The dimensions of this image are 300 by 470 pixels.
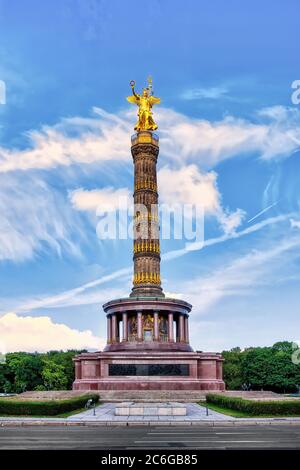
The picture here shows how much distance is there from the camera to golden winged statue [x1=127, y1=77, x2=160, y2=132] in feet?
189

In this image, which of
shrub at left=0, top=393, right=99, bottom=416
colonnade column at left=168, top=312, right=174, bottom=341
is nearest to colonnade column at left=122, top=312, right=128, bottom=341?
colonnade column at left=168, top=312, right=174, bottom=341

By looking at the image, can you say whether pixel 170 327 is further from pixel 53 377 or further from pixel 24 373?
pixel 24 373

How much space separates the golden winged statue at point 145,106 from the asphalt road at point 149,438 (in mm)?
42065

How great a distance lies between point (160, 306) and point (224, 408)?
1889 cm

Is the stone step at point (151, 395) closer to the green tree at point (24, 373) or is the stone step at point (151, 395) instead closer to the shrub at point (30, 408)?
the shrub at point (30, 408)

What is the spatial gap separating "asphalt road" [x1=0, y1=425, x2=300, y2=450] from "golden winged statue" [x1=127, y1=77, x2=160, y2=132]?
42065 millimetres

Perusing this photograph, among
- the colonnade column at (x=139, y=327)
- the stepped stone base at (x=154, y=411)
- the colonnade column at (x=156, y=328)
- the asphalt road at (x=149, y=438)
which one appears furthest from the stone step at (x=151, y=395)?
the asphalt road at (x=149, y=438)

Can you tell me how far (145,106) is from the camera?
2299 inches

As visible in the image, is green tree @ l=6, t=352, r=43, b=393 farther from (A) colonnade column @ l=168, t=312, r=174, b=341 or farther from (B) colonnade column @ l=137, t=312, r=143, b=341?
(A) colonnade column @ l=168, t=312, r=174, b=341

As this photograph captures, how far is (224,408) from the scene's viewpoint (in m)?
30.8

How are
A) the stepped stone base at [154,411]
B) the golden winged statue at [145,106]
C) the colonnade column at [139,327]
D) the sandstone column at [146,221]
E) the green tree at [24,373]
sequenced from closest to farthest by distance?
the stepped stone base at [154,411] < the colonnade column at [139,327] < the sandstone column at [146,221] < the golden winged statue at [145,106] < the green tree at [24,373]

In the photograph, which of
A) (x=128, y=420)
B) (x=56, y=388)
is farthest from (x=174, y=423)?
(x=56, y=388)

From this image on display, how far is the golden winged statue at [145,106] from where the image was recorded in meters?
57.6

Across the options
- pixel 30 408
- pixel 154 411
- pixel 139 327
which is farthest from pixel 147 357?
pixel 30 408
